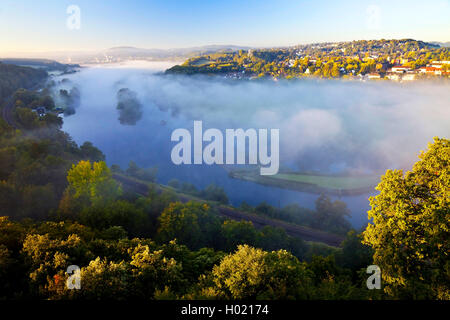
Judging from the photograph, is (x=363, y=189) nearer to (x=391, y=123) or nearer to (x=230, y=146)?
(x=230, y=146)

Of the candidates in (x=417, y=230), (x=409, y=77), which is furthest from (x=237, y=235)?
(x=409, y=77)

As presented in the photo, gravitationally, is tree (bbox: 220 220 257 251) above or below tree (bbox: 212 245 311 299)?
below

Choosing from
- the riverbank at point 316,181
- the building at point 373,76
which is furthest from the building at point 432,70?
the riverbank at point 316,181

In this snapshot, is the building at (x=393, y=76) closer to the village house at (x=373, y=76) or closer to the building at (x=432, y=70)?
the village house at (x=373, y=76)

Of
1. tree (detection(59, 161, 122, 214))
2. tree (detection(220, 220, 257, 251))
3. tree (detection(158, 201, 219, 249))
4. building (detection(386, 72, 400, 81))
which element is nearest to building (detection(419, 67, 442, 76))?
building (detection(386, 72, 400, 81))

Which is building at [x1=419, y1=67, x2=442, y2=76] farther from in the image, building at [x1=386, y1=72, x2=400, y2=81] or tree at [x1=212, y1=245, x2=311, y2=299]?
tree at [x1=212, y1=245, x2=311, y2=299]

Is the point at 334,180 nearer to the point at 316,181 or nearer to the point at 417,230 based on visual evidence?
the point at 316,181

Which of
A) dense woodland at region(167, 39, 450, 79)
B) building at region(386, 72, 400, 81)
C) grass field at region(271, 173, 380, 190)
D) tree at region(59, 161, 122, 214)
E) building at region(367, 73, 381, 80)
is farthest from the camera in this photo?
dense woodland at region(167, 39, 450, 79)
